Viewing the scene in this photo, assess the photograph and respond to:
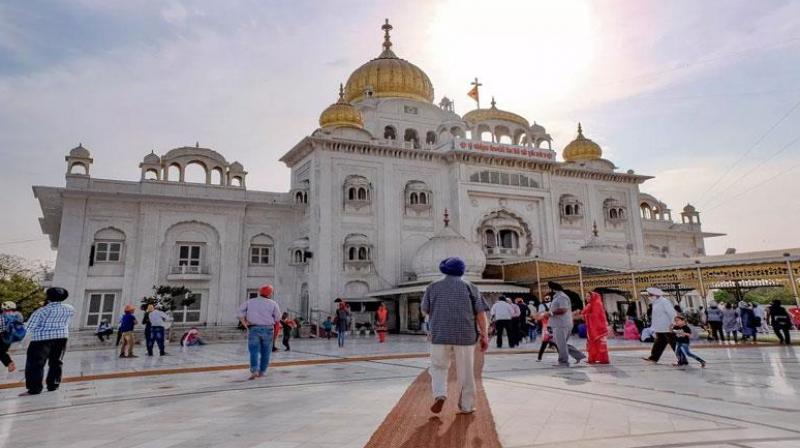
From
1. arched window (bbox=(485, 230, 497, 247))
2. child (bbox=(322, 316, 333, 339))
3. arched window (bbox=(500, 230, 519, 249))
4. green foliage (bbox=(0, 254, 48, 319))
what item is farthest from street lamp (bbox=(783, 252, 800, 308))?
green foliage (bbox=(0, 254, 48, 319))

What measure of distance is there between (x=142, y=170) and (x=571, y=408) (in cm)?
2228

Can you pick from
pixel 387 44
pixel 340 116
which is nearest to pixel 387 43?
pixel 387 44

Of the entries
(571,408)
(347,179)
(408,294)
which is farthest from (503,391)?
(347,179)

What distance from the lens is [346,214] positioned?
2283cm

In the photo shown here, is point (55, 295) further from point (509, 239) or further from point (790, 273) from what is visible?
point (509, 239)

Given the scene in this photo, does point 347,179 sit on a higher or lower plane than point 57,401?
higher

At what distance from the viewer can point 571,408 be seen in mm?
4074

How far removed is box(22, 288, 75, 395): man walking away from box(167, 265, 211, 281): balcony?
48.9ft

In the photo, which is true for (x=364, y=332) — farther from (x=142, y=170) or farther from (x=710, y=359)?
(x=710, y=359)

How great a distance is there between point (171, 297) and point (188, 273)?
1808 millimetres

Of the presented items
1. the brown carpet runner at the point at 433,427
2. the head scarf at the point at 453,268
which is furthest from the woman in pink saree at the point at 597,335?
the head scarf at the point at 453,268

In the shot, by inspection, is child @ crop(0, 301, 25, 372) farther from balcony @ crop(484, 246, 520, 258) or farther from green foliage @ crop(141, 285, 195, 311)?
balcony @ crop(484, 246, 520, 258)

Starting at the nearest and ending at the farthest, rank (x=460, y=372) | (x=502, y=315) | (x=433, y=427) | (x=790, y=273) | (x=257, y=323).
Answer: (x=433, y=427)
(x=460, y=372)
(x=257, y=323)
(x=502, y=315)
(x=790, y=273)

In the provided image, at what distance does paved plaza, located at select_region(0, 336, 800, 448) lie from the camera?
10.6ft
